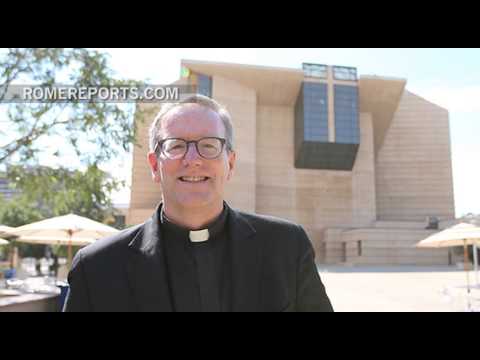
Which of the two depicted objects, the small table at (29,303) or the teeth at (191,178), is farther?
the small table at (29,303)

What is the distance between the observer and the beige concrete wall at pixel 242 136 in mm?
46094

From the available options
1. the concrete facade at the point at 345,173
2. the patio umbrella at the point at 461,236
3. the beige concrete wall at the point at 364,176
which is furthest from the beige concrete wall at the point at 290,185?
the patio umbrella at the point at 461,236

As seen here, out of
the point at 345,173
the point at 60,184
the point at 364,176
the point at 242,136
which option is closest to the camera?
the point at 60,184

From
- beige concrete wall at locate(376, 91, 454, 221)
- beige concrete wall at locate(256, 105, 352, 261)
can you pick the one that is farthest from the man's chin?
beige concrete wall at locate(376, 91, 454, 221)

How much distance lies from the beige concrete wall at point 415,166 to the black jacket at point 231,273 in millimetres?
57564

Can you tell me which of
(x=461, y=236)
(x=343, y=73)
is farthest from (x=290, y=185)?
(x=461, y=236)

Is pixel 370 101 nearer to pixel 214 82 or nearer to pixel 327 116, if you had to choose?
pixel 327 116

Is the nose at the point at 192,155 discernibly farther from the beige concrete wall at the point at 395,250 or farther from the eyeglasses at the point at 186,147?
the beige concrete wall at the point at 395,250

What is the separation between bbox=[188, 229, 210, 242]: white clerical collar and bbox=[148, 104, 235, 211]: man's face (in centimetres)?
17

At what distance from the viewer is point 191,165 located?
77.0 inches

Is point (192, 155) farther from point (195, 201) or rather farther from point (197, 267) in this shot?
point (197, 267)

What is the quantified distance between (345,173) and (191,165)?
50.1 m

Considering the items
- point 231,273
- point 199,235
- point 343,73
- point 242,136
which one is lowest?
point 231,273
